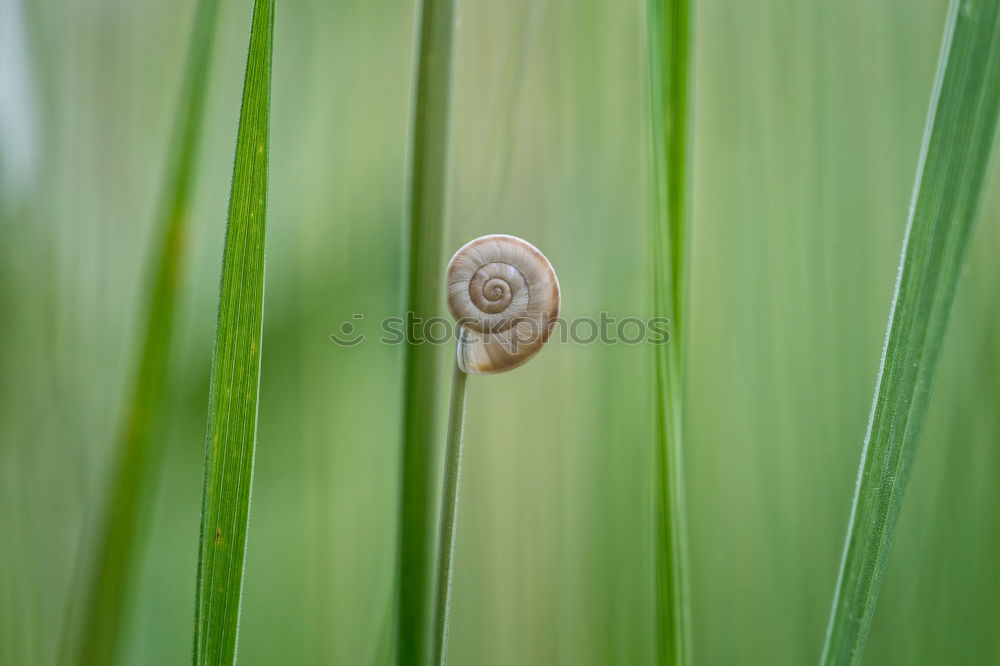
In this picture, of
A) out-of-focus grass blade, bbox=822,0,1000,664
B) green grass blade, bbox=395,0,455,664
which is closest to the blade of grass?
green grass blade, bbox=395,0,455,664

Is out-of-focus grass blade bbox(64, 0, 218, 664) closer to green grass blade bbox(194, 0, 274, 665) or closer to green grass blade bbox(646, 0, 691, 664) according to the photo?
green grass blade bbox(194, 0, 274, 665)

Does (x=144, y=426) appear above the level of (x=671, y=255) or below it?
below

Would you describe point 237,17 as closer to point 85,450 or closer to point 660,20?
point 85,450

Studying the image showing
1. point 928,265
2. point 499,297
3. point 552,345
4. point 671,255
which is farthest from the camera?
point 552,345

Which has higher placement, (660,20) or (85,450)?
(660,20)

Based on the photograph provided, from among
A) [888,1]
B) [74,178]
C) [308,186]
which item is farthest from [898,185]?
[74,178]

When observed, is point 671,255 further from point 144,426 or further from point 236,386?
point 144,426

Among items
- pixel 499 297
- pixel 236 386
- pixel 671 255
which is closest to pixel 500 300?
pixel 499 297
